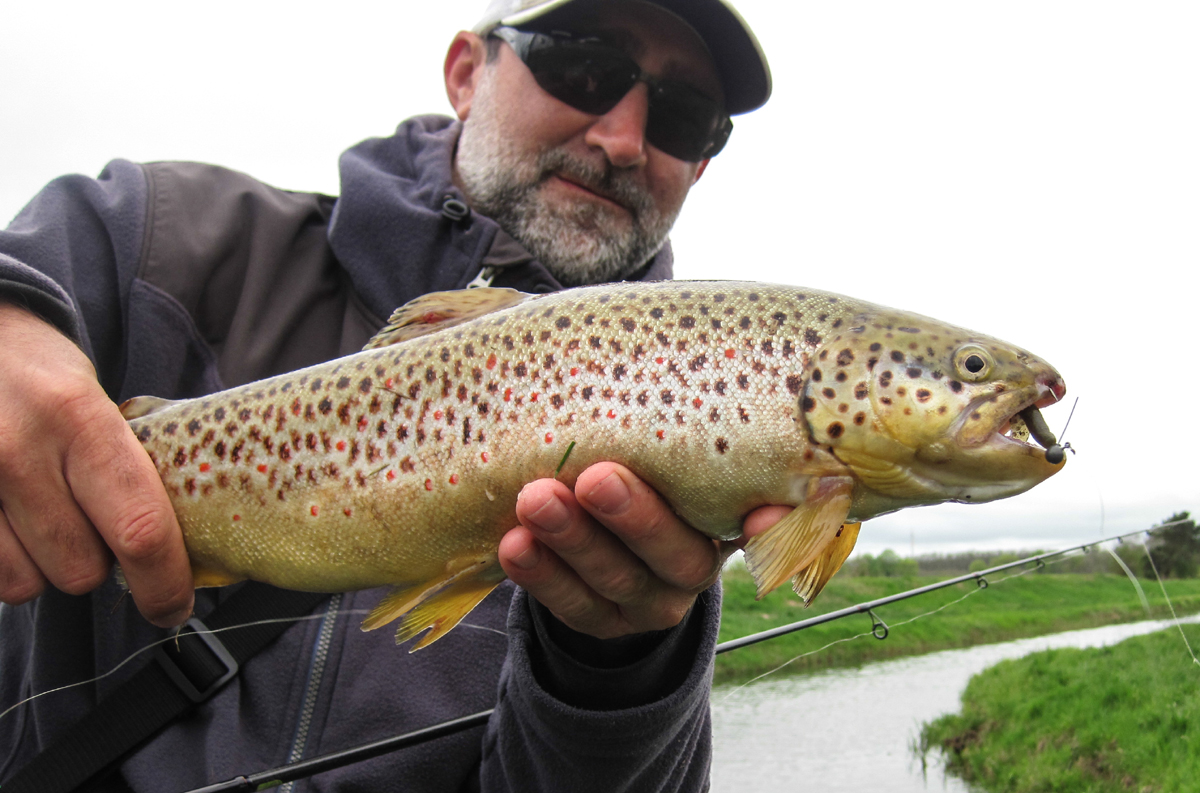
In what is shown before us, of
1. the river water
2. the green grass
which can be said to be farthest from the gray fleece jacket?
the river water

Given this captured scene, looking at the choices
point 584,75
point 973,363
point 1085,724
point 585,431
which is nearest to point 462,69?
point 584,75

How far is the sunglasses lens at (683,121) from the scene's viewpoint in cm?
353

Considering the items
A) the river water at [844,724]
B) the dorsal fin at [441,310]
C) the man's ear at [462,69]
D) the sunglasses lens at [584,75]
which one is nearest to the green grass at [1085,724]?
the river water at [844,724]

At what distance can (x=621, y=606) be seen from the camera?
2035 mm

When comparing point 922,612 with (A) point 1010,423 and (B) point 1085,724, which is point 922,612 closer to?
(B) point 1085,724

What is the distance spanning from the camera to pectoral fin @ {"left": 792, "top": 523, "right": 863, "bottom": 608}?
5.87 ft

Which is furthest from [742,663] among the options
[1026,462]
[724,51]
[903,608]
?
[1026,462]

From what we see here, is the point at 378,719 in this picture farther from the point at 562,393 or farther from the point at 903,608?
the point at 903,608

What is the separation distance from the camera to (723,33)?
3.61m

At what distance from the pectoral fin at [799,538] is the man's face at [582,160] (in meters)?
2.20

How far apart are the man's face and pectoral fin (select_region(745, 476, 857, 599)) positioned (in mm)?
2199

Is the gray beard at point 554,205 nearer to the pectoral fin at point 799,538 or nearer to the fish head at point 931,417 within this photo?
the fish head at point 931,417

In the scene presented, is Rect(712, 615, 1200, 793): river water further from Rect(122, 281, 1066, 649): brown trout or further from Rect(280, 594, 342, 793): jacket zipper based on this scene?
Rect(122, 281, 1066, 649): brown trout

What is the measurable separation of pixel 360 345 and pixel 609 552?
168 cm
